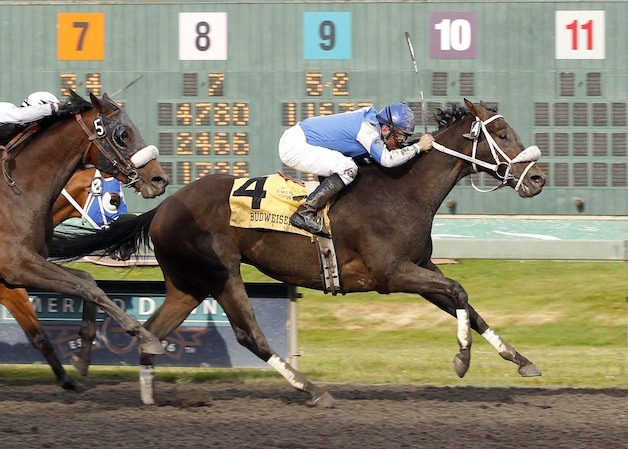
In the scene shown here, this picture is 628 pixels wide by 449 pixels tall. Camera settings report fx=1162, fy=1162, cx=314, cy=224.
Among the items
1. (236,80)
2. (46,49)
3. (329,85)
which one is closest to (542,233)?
(329,85)

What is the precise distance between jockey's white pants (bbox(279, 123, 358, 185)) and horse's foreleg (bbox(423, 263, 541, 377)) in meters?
0.90

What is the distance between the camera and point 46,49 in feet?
49.7

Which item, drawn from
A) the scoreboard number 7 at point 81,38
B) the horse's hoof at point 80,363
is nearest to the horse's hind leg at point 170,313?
the horse's hoof at point 80,363

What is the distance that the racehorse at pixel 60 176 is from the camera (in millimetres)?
6863

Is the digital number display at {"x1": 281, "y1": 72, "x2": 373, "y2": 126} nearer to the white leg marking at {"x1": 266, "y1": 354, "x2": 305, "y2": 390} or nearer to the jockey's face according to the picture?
the jockey's face

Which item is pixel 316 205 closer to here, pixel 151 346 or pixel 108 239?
pixel 151 346

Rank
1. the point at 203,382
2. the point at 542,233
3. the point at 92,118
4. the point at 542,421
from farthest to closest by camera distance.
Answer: the point at 542,233 < the point at 203,382 < the point at 92,118 < the point at 542,421

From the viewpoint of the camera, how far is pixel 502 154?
7535mm

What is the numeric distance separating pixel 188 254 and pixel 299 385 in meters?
1.12

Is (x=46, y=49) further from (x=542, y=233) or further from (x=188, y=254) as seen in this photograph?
(x=188, y=254)

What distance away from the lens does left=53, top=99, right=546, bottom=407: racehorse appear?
24.1 ft

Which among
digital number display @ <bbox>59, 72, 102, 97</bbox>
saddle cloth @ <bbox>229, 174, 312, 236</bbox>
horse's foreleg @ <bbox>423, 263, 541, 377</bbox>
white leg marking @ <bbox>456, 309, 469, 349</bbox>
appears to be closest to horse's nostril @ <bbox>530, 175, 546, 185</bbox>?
horse's foreleg @ <bbox>423, 263, 541, 377</bbox>

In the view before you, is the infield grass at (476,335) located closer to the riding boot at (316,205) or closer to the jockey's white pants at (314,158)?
the riding boot at (316,205)

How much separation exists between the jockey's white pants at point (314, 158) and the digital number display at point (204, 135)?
680 centimetres
